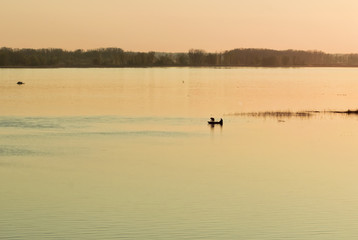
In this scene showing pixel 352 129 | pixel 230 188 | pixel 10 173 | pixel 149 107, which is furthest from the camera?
pixel 149 107

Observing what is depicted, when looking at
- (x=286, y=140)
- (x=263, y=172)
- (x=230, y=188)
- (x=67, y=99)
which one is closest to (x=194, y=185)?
(x=230, y=188)

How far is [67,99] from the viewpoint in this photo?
9844 cm

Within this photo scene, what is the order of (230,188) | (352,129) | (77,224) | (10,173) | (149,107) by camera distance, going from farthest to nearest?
1. (149,107)
2. (352,129)
3. (10,173)
4. (230,188)
5. (77,224)

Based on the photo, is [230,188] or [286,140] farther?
[286,140]

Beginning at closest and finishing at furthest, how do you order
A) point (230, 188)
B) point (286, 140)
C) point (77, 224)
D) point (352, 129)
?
point (77, 224)
point (230, 188)
point (286, 140)
point (352, 129)

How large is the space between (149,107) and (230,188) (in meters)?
53.1

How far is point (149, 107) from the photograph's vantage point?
273ft

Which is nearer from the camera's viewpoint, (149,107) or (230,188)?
(230,188)

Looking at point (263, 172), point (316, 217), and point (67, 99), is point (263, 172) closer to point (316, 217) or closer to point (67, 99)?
point (316, 217)

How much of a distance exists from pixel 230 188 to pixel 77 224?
897 centimetres

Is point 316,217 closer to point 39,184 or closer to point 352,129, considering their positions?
point 39,184

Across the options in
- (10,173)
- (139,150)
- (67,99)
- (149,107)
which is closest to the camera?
(10,173)

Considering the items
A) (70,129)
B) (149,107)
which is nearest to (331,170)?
(70,129)

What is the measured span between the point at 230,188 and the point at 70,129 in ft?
94.0
